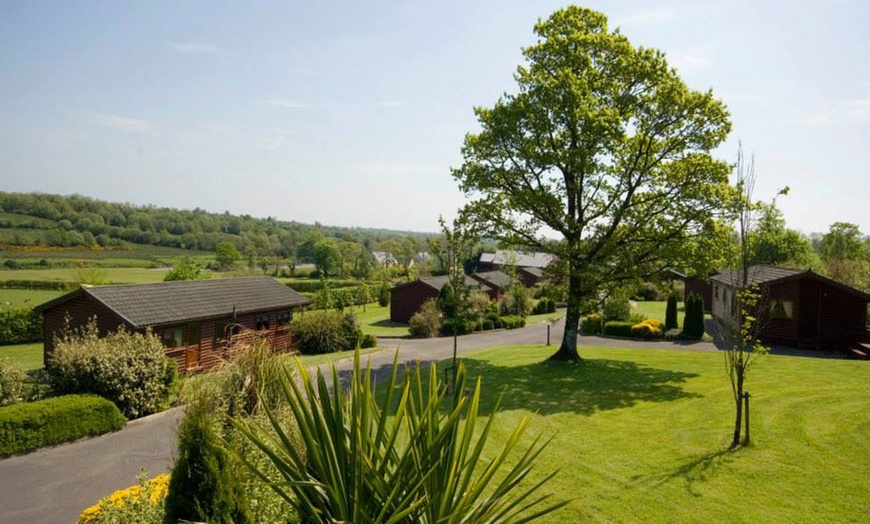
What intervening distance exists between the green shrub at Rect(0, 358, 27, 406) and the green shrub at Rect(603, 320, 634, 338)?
30315mm

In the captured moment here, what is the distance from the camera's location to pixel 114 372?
16.1 meters

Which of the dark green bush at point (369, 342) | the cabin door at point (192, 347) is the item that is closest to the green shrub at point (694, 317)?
the dark green bush at point (369, 342)

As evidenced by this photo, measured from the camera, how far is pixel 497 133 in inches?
877

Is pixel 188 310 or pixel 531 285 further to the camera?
pixel 531 285

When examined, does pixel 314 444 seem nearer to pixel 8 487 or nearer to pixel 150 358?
pixel 8 487

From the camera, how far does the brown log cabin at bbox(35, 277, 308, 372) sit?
70.8ft

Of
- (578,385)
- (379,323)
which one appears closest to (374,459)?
(578,385)

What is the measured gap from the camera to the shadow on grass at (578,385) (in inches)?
632

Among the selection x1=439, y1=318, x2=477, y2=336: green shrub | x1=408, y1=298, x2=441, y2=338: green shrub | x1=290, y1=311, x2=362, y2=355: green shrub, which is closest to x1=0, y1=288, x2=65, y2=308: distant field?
x1=290, y1=311, x2=362, y2=355: green shrub

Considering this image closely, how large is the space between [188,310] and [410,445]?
2284cm

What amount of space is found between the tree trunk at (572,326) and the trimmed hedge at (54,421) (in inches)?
670

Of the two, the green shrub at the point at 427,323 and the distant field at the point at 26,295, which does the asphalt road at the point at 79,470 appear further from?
the distant field at the point at 26,295

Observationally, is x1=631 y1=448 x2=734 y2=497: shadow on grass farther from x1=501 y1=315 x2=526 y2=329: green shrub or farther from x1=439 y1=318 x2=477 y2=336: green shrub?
x1=501 y1=315 x2=526 y2=329: green shrub

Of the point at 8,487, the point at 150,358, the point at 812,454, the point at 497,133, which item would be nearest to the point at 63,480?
the point at 8,487
